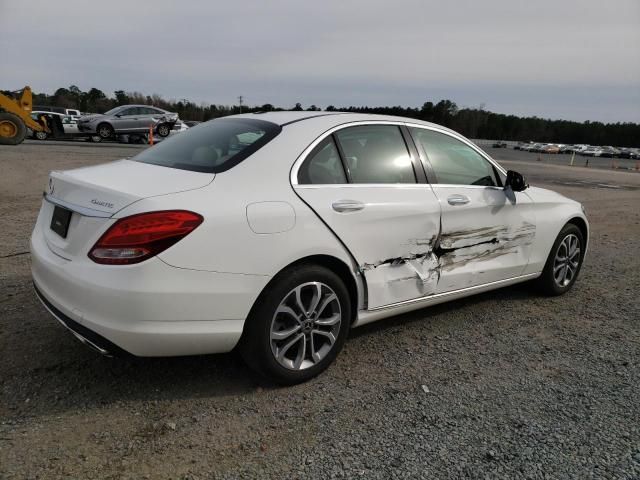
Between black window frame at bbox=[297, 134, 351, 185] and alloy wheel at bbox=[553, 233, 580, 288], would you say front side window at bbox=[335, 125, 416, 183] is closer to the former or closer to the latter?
black window frame at bbox=[297, 134, 351, 185]

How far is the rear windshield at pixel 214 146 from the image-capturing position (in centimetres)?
296

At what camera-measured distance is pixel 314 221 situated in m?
2.90

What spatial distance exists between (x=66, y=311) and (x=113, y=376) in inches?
23.1

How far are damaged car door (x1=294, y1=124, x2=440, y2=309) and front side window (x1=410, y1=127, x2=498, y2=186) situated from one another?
0.17 m

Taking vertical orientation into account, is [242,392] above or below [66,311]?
below

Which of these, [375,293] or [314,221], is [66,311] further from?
[375,293]

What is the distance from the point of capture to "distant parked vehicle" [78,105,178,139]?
23359 millimetres

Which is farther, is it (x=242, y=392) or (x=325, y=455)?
(x=242, y=392)

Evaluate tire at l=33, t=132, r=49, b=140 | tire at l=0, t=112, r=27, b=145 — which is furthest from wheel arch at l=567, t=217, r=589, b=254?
tire at l=33, t=132, r=49, b=140

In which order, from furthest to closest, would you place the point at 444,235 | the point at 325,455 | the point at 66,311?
the point at 444,235 < the point at 66,311 < the point at 325,455

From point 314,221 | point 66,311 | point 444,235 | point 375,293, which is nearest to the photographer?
point 66,311

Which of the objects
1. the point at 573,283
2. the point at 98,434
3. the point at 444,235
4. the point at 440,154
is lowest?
the point at 98,434

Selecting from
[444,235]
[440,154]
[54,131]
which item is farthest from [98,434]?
[54,131]

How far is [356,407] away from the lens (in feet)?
9.26
